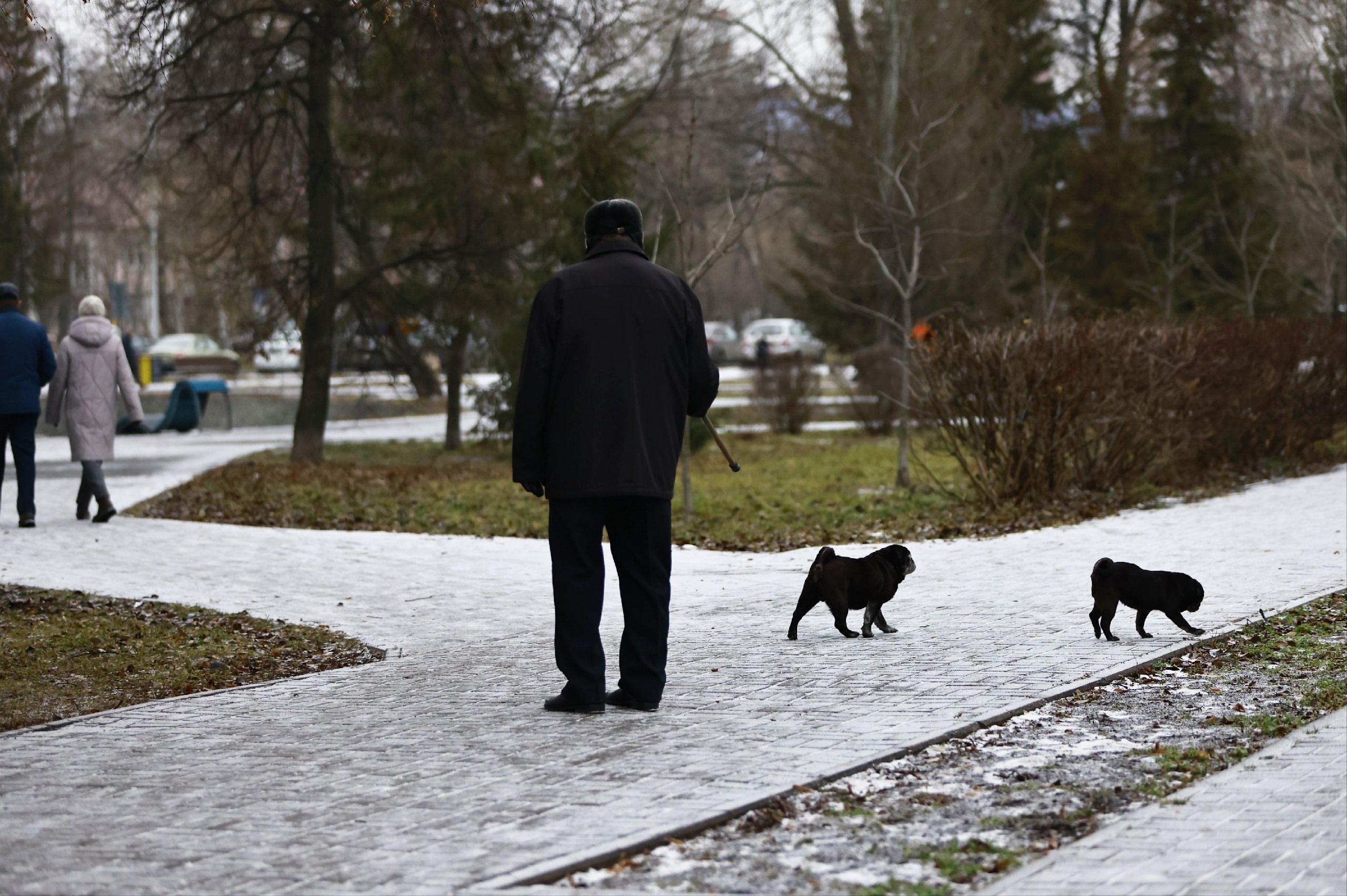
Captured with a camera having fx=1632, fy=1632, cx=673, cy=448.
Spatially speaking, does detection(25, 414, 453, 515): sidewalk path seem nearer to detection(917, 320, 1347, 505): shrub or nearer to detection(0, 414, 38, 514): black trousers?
detection(0, 414, 38, 514): black trousers

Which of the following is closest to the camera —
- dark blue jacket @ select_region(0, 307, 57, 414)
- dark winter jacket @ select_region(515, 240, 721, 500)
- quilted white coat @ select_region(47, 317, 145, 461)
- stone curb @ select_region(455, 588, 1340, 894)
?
stone curb @ select_region(455, 588, 1340, 894)

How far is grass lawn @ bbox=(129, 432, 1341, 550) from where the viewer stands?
44.4 feet

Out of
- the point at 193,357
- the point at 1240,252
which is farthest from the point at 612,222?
the point at 193,357

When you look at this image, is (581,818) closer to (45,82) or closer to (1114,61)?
(1114,61)

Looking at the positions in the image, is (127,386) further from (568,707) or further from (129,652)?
(568,707)

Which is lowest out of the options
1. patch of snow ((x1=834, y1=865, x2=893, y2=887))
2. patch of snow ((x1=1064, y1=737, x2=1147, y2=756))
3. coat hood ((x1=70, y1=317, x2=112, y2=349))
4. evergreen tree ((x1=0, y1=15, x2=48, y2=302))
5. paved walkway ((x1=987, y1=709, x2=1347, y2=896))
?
patch of snow ((x1=834, y1=865, x2=893, y2=887))

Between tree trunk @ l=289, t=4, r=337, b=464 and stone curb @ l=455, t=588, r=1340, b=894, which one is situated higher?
tree trunk @ l=289, t=4, r=337, b=464

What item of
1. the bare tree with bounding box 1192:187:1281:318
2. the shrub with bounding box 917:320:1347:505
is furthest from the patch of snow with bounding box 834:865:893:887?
the bare tree with bounding box 1192:187:1281:318

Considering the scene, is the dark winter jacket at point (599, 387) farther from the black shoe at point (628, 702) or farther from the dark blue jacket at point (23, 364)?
the dark blue jacket at point (23, 364)

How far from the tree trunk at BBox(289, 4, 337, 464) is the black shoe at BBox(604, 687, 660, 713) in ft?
48.1

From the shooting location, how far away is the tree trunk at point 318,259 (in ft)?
64.6

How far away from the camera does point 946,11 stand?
31.4 m

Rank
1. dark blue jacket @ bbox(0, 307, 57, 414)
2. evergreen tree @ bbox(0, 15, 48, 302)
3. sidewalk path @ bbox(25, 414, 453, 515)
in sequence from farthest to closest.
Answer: evergreen tree @ bbox(0, 15, 48, 302) < sidewalk path @ bbox(25, 414, 453, 515) < dark blue jacket @ bbox(0, 307, 57, 414)

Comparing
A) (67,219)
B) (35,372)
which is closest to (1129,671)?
(35,372)
